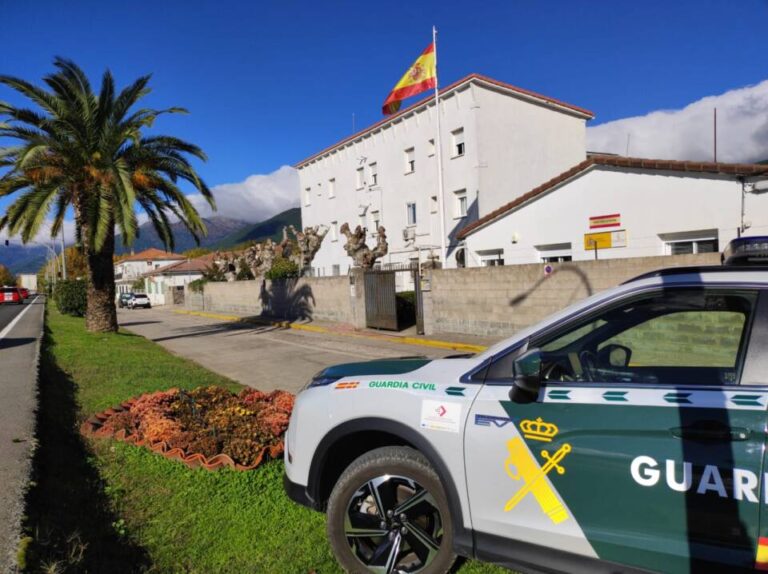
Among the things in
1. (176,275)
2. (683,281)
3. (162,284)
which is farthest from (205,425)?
(176,275)

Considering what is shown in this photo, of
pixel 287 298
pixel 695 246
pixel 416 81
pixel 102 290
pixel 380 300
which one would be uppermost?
pixel 416 81

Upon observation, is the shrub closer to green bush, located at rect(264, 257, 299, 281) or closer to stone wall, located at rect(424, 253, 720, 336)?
stone wall, located at rect(424, 253, 720, 336)

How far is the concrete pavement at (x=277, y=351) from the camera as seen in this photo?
35.3 feet

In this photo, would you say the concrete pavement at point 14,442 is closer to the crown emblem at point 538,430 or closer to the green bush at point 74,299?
the crown emblem at point 538,430

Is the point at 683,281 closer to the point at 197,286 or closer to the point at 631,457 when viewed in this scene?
the point at 631,457

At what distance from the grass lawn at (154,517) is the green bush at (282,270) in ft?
96.3

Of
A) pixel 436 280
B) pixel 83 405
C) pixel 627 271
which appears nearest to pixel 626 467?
pixel 83 405

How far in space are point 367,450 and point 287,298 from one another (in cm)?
2355

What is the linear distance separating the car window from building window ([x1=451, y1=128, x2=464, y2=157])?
77.9ft

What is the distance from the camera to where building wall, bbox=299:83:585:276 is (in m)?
25.5

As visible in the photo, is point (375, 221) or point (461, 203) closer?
point (461, 203)

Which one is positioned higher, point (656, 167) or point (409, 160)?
point (409, 160)

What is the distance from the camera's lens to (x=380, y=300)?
733 inches

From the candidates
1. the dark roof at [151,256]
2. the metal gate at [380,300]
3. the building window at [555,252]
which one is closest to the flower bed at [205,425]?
the metal gate at [380,300]
